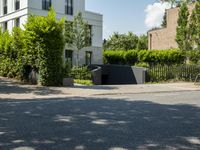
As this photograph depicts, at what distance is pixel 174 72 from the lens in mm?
28859

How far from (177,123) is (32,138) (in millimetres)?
3815

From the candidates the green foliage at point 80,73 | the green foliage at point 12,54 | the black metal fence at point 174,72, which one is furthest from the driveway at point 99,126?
the green foliage at point 80,73

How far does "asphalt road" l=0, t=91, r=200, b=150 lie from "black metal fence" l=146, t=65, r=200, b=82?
1624cm

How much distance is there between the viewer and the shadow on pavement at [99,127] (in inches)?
272

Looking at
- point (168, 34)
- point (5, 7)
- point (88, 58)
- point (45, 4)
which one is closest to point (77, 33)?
point (45, 4)

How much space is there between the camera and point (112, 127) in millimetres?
8531

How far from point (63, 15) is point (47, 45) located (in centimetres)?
1864

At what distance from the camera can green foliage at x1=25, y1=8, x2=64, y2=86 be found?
66.8ft

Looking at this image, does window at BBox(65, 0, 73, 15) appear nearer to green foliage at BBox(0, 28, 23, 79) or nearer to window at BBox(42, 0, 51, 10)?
window at BBox(42, 0, 51, 10)

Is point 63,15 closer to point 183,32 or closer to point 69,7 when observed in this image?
point 69,7

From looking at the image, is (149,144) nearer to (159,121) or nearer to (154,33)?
(159,121)

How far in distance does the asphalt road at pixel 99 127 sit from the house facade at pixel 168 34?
35.9m

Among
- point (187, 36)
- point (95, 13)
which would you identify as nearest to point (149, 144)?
point (187, 36)

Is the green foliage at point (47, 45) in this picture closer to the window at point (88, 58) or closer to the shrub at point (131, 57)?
the window at point (88, 58)
